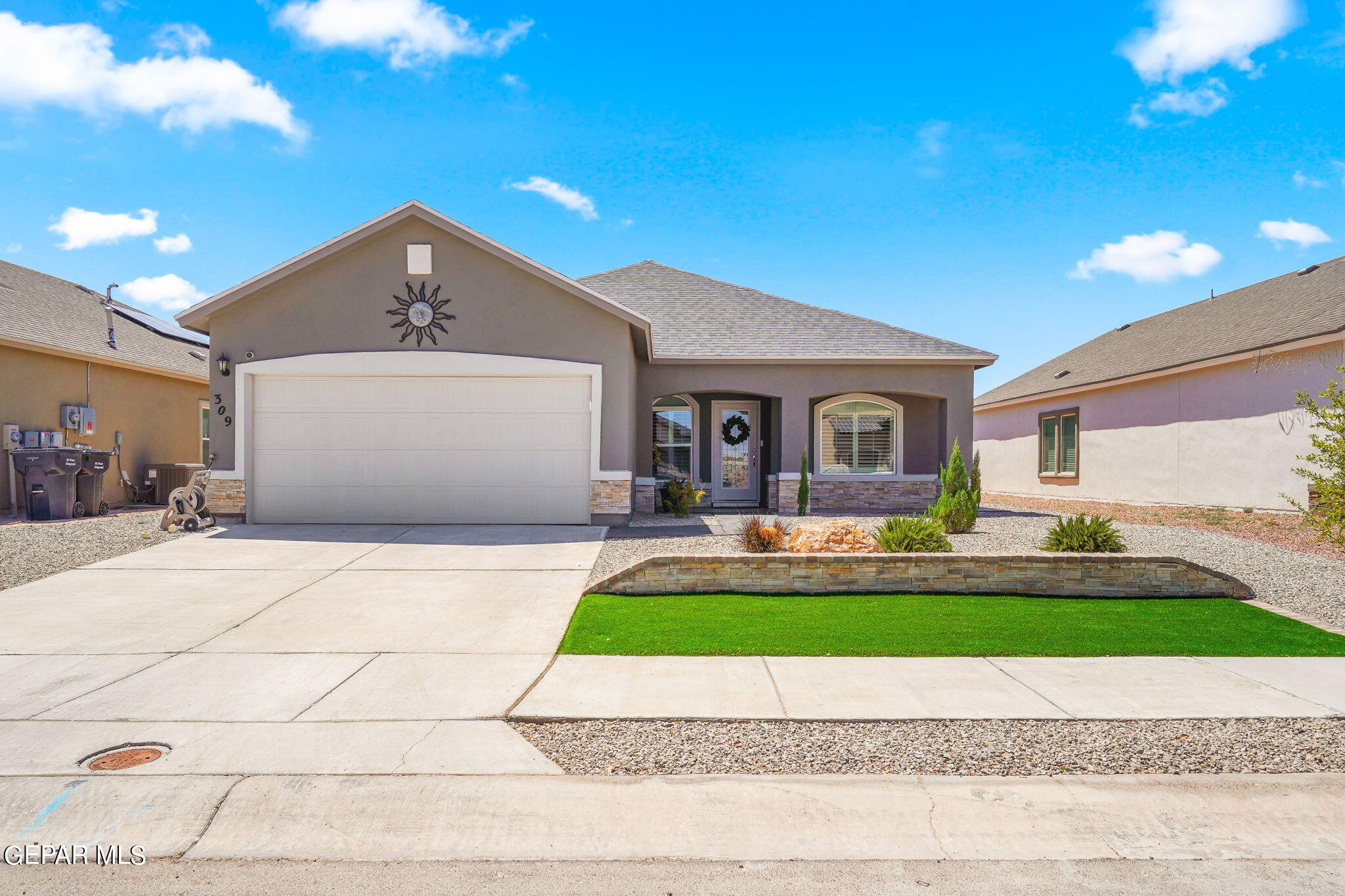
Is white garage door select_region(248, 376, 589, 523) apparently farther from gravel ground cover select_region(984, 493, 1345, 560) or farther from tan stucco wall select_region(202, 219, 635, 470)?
gravel ground cover select_region(984, 493, 1345, 560)

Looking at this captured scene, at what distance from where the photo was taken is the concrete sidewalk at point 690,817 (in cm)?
314

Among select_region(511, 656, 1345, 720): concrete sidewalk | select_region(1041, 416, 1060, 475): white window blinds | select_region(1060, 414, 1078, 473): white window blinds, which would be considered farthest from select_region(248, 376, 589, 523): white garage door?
select_region(1041, 416, 1060, 475): white window blinds

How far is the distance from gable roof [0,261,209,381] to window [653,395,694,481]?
37.2ft

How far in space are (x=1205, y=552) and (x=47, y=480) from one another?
721 inches

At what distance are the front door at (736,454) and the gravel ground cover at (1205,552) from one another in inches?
136

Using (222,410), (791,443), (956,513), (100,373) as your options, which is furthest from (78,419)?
(956,513)

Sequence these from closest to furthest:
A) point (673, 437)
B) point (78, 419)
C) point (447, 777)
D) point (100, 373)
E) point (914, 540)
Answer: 1. point (447, 777)
2. point (914, 540)
3. point (78, 419)
4. point (100, 373)
5. point (673, 437)

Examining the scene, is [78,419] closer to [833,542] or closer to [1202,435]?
[833,542]

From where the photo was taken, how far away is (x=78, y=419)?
14867 mm

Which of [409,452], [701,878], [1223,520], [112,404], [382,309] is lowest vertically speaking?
[701,878]

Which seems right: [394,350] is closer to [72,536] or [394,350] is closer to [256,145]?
[256,145]

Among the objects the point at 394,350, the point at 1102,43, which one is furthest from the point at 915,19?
the point at 394,350

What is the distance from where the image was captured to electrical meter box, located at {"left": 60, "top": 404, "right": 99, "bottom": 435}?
1470cm

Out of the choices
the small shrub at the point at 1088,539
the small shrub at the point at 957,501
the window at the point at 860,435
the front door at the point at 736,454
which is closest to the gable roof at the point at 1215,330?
the window at the point at 860,435
